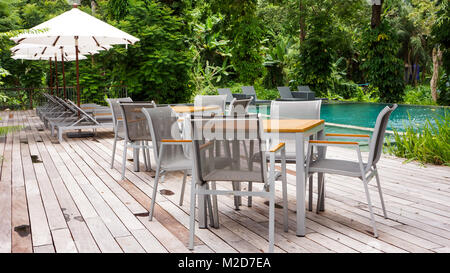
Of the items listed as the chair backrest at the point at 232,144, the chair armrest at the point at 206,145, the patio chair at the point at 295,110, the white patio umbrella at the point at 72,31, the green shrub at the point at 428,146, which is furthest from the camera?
the white patio umbrella at the point at 72,31

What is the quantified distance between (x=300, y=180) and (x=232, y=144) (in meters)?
0.66

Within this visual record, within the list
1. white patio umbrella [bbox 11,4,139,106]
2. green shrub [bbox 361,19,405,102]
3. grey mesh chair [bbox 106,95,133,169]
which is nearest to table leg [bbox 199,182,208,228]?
grey mesh chair [bbox 106,95,133,169]

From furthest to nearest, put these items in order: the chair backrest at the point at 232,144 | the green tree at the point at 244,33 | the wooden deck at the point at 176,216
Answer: the green tree at the point at 244,33
the wooden deck at the point at 176,216
the chair backrest at the point at 232,144

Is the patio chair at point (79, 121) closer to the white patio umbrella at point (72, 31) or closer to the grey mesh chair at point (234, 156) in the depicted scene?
the white patio umbrella at point (72, 31)

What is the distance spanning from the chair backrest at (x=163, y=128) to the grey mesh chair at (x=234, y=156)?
80 centimetres

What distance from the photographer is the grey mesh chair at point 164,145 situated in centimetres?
332

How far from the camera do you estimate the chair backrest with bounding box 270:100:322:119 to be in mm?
3986

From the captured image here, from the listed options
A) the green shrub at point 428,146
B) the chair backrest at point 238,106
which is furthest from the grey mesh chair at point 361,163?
the green shrub at point 428,146

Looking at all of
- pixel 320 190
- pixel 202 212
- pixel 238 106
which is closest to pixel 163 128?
pixel 202 212

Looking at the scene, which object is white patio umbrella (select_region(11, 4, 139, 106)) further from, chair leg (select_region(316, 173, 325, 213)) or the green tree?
the green tree

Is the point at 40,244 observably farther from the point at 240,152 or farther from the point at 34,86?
the point at 34,86

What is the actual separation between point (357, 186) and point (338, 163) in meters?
1.20

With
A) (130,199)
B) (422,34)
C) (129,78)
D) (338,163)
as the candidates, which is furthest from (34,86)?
(422,34)

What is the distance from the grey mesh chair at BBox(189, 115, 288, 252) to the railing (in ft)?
36.8
